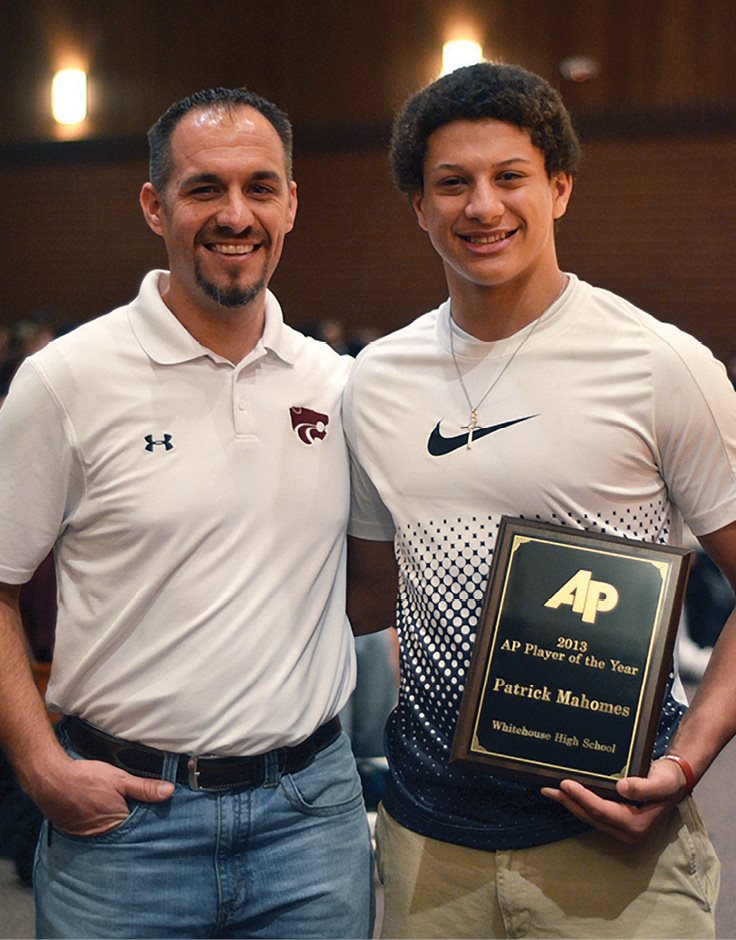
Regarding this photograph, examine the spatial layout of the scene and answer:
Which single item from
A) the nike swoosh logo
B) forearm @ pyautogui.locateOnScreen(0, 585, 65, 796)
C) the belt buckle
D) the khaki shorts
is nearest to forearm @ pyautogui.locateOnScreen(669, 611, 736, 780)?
the khaki shorts

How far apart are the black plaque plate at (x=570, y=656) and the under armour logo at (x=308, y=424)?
414 millimetres

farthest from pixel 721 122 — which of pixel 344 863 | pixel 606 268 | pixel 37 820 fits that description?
pixel 344 863

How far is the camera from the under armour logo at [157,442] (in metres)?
1.83

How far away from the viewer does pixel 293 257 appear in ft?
29.2

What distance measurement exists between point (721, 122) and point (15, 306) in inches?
224

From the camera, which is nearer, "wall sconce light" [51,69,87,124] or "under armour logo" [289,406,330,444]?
"under armour logo" [289,406,330,444]

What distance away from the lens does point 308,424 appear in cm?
196

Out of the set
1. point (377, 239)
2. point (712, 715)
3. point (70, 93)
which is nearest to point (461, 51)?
point (377, 239)

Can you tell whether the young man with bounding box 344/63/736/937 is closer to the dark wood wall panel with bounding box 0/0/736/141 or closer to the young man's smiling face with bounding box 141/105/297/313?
the young man's smiling face with bounding box 141/105/297/313

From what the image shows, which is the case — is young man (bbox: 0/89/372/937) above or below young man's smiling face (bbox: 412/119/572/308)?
below

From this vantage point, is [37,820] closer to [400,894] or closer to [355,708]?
[355,708]

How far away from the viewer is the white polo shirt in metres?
1.80

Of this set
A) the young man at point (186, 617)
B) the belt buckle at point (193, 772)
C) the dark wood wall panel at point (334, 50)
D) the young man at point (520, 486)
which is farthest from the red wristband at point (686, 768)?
the dark wood wall panel at point (334, 50)

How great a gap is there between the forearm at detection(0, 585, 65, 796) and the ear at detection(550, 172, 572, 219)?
113cm
